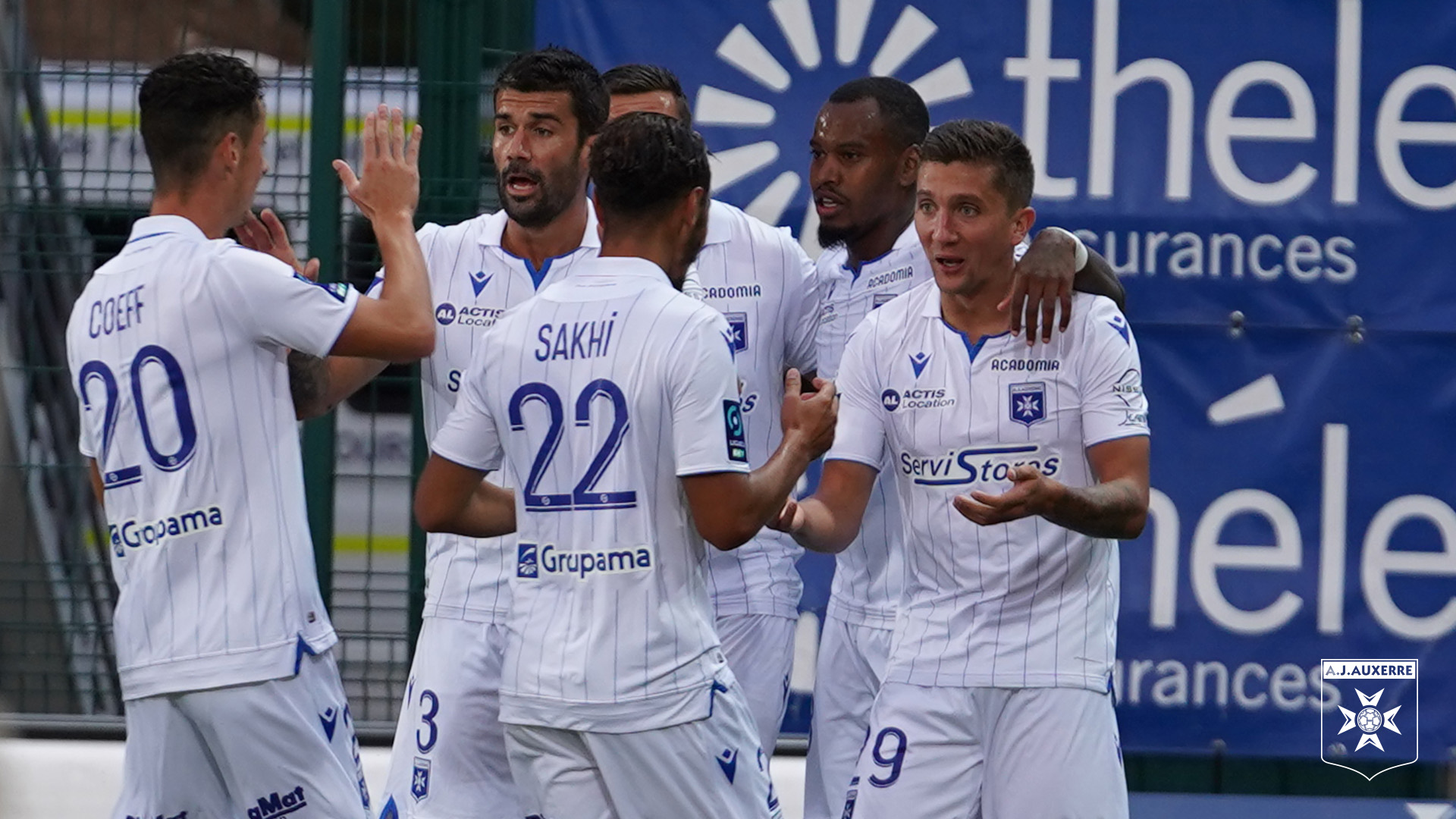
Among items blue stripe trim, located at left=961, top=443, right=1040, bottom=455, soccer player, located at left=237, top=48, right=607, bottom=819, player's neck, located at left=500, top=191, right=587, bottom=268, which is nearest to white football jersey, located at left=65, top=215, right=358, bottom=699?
soccer player, located at left=237, top=48, right=607, bottom=819

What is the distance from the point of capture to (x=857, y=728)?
4.96m

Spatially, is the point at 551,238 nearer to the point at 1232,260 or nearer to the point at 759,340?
the point at 759,340

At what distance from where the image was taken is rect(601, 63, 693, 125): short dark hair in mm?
5184

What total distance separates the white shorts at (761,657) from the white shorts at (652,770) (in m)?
1.33

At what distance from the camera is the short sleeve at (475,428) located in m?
Result: 3.55

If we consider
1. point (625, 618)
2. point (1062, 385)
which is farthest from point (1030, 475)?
point (625, 618)

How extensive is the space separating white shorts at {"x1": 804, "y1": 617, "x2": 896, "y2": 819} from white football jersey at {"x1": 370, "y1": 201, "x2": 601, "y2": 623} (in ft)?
3.20

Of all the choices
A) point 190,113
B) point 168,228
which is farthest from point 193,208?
point 190,113

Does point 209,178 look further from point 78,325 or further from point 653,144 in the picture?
point 653,144

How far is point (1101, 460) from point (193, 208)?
1895 mm

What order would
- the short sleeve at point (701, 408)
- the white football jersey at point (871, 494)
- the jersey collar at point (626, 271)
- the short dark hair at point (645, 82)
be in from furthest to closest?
the short dark hair at point (645, 82) → the white football jersey at point (871, 494) → the jersey collar at point (626, 271) → the short sleeve at point (701, 408)

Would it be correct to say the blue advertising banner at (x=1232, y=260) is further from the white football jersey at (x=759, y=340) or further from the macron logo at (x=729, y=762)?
the macron logo at (x=729, y=762)

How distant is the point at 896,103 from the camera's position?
16.7 ft

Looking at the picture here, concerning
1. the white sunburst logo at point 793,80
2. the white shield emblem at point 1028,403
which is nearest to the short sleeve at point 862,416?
the white shield emblem at point 1028,403
